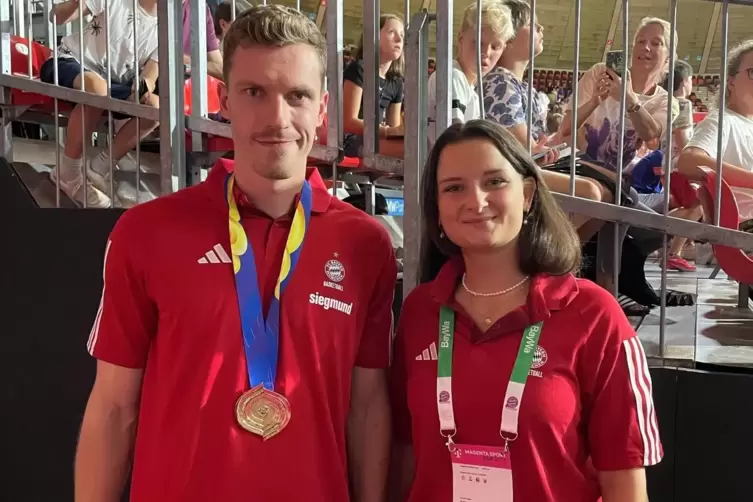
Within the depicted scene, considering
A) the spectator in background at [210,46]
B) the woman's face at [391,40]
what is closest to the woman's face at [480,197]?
the spectator in background at [210,46]

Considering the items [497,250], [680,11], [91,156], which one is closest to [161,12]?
[91,156]

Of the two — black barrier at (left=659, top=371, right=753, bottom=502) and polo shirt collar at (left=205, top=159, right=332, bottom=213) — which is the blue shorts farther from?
black barrier at (left=659, top=371, right=753, bottom=502)

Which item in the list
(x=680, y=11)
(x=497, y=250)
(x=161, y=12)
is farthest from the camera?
(x=680, y=11)

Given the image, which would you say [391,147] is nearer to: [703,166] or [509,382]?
[703,166]

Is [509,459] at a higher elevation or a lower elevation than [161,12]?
lower

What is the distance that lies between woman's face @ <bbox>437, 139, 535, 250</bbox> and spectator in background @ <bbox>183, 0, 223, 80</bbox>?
1694mm

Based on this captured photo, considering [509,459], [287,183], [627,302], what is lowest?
[627,302]

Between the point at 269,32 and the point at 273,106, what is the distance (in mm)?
150

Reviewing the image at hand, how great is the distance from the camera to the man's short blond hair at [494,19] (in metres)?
2.89

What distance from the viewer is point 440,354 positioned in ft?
4.66

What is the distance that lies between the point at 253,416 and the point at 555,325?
2.00 feet

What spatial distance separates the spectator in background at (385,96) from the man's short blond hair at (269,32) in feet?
3.53

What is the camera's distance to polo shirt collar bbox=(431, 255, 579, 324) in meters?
1.38

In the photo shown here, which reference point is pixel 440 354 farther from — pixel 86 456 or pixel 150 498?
pixel 86 456
